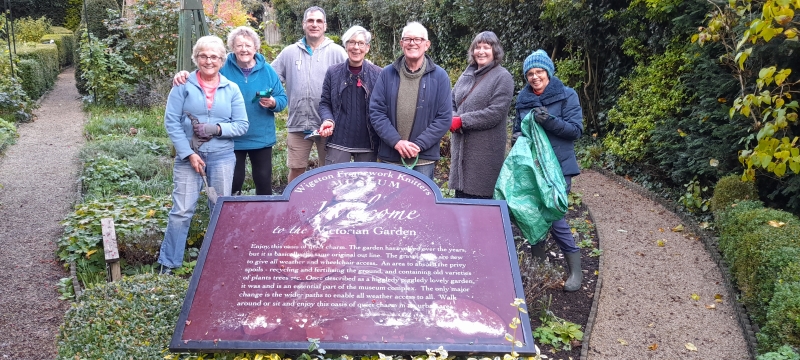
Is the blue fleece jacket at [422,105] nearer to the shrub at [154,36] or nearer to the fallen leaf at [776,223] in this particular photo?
the fallen leaf at [776,223]

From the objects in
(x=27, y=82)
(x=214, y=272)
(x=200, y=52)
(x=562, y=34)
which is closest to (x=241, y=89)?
(x=200, y=52)

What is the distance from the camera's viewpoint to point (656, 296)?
4824 millimetres

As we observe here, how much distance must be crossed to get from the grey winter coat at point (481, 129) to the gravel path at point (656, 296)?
4.15 feet

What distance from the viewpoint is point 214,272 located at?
10.4 ft

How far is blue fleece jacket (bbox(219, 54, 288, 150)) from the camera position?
4.91 m

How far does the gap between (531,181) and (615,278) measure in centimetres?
130

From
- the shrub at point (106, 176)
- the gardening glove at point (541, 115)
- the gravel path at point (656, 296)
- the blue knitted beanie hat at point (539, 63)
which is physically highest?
the blue knitted beanie hat at point (539, 63)

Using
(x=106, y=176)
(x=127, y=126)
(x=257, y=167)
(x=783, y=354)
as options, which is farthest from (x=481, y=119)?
(x=127, y=126)

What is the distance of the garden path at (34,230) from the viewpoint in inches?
167

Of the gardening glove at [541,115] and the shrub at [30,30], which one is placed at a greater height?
the gardening glove at [541,115]

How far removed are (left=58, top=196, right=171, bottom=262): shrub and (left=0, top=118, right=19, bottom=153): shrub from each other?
414 centimetres

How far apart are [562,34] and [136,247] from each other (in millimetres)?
7006

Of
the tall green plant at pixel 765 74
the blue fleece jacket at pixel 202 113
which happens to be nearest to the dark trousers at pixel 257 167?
the blue fleece jacket at pixel 202 113

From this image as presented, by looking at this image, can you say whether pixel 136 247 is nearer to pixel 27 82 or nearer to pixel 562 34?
pixel 562 34
